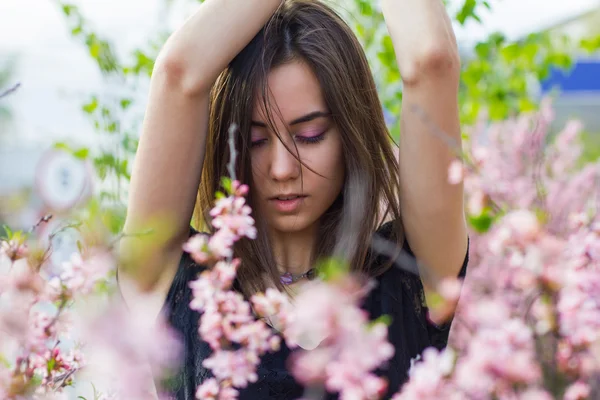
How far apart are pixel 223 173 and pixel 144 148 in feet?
Answer: 0.69

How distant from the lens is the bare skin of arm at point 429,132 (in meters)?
1.45

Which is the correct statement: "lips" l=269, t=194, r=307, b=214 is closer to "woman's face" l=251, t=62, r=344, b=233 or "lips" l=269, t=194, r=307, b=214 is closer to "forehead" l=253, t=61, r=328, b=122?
"woman's face" l=251, t=62, r=344, b=233

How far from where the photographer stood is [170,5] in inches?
120

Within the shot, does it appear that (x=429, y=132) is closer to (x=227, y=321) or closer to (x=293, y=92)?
(x=293, y=92)

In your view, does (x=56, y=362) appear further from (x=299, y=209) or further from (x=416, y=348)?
(x=416, y=348)

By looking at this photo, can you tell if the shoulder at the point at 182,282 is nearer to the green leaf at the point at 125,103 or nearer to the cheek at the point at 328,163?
the cheek at the point at 328,163

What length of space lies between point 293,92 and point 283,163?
0.18 metres

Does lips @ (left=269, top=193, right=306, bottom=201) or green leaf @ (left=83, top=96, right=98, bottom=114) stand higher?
green leaf @ (left=83, top=96, right=98, bottom=114)

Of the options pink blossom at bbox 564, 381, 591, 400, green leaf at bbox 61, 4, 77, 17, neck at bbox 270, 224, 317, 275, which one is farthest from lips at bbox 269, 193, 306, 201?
green leaf at bbox 61, 4, 77, 17

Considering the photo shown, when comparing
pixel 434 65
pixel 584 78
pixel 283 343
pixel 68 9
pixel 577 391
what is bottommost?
pixel 584 78

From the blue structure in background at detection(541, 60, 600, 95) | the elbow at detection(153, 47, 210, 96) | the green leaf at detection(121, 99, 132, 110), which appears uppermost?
the green leaf at detection(121, 99, 132, 110)

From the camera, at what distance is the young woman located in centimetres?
152

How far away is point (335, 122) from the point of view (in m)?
1.61

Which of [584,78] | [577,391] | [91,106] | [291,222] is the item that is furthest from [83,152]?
[584,78]
